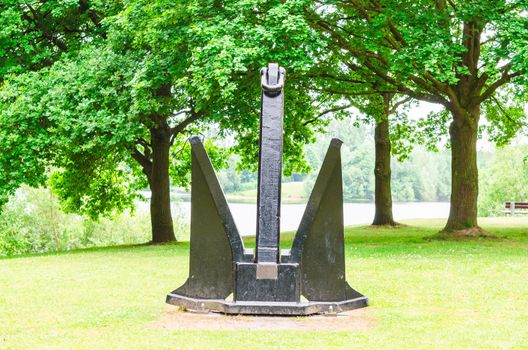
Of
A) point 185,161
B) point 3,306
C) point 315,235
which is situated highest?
point 185,161

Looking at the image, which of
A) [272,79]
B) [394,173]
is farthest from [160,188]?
[394,173]

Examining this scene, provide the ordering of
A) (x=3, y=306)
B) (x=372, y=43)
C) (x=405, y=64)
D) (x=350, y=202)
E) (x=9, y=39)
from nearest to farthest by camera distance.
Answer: (x=3, y=306) < (x=405, y=64) < (x=372, y=43) < (x=9, y=39) < (x=350, y=202)

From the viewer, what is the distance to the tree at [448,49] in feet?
63.6

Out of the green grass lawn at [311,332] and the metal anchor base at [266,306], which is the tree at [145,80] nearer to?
the green grass lawn at [311,332]

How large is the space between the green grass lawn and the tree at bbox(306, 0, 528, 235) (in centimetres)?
443

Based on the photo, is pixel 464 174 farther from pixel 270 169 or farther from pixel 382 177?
pixel 270 169

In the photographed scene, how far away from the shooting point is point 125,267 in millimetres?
17547

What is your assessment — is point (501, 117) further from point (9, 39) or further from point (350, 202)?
point (350, 202)

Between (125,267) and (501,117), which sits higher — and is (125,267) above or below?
below

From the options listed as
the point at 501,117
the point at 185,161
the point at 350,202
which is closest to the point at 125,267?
the point at 185,161

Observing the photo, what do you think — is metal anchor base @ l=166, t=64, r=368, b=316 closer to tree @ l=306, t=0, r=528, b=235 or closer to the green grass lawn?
the green grass lawn

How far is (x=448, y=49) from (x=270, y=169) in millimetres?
11104

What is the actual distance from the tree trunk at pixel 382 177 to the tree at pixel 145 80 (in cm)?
782

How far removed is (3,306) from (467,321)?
21.5 feet
